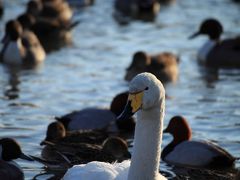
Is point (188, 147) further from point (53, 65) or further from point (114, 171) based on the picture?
point (53, 65)

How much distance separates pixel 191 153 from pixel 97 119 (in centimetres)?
200

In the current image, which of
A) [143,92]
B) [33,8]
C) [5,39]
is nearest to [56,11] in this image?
[33,8]

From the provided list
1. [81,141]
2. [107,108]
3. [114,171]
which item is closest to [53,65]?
[107,108]

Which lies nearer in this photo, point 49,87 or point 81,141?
point 81,141

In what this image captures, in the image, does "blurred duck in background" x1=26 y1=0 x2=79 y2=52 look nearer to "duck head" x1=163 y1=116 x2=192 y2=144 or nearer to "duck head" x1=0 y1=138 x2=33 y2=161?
"duck head" x1=163 y1=116 x2=192 y2=144

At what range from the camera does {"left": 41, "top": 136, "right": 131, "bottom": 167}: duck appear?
11227 mm

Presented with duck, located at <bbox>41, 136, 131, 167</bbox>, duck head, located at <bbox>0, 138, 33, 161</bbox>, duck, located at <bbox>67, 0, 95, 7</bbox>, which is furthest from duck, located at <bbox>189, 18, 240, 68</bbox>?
duck head, located at <bbox>0, 138, 33, 161</bbox>

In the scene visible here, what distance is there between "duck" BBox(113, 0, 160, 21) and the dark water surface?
33 cm

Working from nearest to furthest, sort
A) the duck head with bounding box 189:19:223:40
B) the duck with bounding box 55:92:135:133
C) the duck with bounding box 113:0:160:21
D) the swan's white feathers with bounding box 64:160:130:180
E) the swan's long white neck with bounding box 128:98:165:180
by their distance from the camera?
the swan's long white neck with bounding box 128:98:165:180 → the swan's white feathers with bounding box 64:160:130:180 → the duck with bounding box 55:92:135:133 → the duck head with bounding box 189:19:223:40 → the duck with bounding box 113:0:160:21

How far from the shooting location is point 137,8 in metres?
25.8

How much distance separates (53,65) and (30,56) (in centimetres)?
71

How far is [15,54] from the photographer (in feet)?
61.6

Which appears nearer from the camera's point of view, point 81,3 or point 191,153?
point 191,153

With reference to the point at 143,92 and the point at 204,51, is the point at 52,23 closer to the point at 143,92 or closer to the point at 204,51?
the point at 204,51
